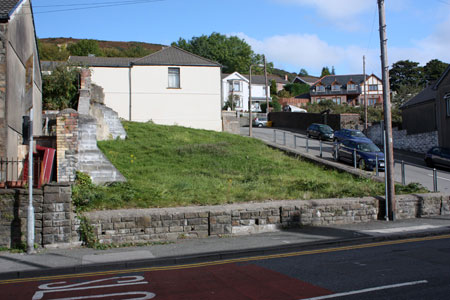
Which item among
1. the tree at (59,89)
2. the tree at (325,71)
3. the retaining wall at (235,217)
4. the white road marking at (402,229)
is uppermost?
the tree at (325,71)

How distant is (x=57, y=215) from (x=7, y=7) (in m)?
8.27

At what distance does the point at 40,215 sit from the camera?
36.1ft

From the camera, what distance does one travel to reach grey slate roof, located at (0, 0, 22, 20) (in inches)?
569

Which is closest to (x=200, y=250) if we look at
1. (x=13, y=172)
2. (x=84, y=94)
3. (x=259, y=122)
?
(x=13, y=172)

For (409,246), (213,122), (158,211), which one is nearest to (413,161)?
(213,122)

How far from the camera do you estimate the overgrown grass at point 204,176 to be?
13.6m

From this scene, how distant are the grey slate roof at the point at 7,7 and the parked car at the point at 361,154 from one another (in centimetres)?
1739

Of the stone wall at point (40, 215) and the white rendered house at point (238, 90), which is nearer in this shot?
the stone wall at point (40, 215)

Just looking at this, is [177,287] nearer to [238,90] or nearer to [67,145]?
[67,145]

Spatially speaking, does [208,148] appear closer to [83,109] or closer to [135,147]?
[135,147]

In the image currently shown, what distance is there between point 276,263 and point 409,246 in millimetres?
3907

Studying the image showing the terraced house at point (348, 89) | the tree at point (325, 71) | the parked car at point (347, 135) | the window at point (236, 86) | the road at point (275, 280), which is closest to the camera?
the road at point (275, 280)

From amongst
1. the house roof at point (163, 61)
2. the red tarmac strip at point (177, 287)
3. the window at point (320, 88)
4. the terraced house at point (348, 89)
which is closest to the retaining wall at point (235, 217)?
the red tarmac strip at point (177, 287)

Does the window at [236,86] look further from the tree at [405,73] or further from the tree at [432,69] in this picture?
the tree at [432,69]
